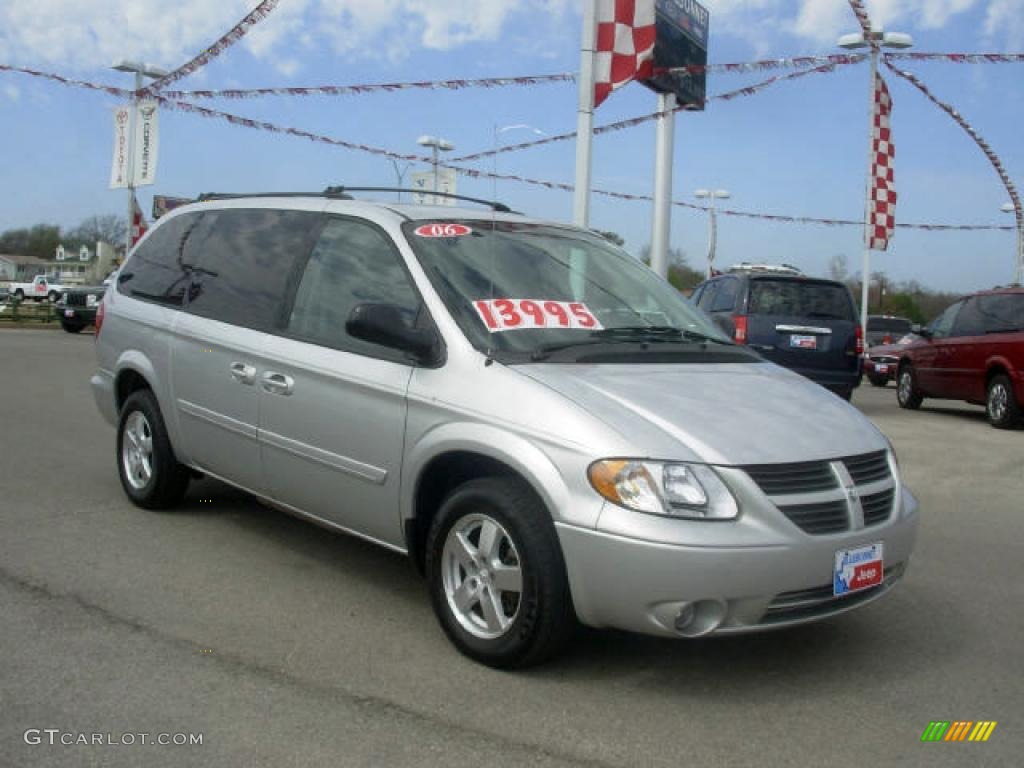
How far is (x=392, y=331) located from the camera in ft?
13.1

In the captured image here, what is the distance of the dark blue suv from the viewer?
11.5 meters

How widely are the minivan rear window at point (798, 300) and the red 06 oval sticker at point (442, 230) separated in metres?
7.61

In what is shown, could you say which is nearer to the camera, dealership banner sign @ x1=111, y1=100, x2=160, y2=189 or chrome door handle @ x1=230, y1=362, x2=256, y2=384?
chrome door handle @ x1=230, y1=362, x2=256, y2=384

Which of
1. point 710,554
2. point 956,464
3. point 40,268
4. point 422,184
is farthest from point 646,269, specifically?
point 40,268

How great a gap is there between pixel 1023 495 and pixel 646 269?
425cm

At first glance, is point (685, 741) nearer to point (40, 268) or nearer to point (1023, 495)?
point (1023, 495)

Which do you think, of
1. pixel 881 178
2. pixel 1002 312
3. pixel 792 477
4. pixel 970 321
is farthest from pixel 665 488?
pixel 881 178

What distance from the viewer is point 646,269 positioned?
5.21 metres

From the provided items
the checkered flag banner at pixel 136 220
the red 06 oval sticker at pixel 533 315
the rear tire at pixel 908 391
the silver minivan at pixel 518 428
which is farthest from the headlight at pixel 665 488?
the checkered flag banner at pixel 136 220

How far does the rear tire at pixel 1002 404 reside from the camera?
38.6ft

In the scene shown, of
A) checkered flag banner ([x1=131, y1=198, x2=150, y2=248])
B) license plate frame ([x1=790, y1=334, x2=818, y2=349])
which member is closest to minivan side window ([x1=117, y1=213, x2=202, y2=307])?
license plate frame ([x1=790, y1=334, x2=818, y2=349])

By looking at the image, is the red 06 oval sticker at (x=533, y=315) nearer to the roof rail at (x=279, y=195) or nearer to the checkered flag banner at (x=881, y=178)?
the roof rail at (x=279, y=195)

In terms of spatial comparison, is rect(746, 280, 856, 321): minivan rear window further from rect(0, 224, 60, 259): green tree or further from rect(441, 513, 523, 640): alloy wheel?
rect(0, 224, 60, 259): green tree

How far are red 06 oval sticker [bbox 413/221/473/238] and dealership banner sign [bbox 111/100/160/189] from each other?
1866 cm
